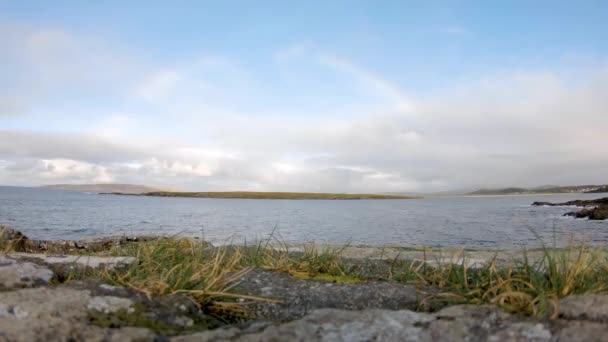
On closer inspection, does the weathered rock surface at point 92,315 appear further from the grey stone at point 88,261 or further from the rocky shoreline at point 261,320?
the grey stone at point 88,261

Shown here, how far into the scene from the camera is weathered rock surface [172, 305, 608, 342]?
2.18m

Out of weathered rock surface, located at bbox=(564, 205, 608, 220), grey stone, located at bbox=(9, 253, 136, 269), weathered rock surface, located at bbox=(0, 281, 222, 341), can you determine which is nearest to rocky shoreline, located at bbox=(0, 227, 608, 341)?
weathered rock surface, located at bbox=(0, 281, 222, 341)

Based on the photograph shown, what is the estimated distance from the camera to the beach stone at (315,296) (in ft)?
10.3

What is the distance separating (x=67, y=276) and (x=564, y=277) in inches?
163

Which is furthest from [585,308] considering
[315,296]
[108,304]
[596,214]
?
[596,214]

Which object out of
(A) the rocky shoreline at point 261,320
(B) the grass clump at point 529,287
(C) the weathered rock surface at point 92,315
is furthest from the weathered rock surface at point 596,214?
(C) the weathered rock surface at point 92,315

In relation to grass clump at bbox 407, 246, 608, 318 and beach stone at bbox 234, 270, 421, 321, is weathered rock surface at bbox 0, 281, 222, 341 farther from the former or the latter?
grass clump at bbox 407, 246, 608, 318

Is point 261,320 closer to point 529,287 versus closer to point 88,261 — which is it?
point 529,287

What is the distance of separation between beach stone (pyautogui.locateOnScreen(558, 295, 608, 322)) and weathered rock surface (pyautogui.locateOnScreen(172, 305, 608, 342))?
0.11m

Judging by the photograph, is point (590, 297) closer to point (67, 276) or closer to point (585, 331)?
point (585, 331)

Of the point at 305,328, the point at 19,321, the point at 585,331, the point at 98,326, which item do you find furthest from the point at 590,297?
the point at 19,321

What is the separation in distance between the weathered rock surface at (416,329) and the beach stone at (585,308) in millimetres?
115

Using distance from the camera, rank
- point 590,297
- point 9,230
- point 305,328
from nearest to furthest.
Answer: point 305,328 → point 590,297 → point 9,230

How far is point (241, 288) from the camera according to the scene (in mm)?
3527
